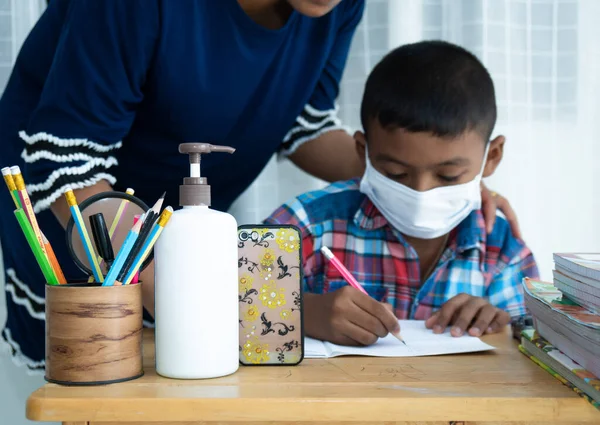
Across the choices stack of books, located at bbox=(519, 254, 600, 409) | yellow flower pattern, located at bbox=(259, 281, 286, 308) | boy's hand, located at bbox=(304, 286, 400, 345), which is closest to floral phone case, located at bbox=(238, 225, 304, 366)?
yellow flower pattern, located at bbox=(259, 281, 286, 308)

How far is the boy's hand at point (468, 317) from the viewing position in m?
0.89

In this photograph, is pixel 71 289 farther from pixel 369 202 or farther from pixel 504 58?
pixel 504 58

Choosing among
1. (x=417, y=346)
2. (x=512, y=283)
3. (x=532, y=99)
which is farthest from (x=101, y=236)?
(x=532, y=99)

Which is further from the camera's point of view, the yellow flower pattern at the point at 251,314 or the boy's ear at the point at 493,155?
the boy's ear at the point at 493,155

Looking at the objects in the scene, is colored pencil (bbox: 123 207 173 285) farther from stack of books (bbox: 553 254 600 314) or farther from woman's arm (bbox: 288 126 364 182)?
woman's arm (bbox: 288 126 364 182)

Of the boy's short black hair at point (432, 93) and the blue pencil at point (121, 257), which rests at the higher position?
the boy's short black hair at point (432, 93)

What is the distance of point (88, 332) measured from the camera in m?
0.60

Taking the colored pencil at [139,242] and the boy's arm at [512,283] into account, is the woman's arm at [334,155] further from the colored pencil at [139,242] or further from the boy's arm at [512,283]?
the colored pencil at [139,242]

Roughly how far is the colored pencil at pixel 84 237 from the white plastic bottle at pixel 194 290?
56 millimetres

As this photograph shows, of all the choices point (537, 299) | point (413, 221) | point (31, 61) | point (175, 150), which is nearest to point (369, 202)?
point (413, 221)

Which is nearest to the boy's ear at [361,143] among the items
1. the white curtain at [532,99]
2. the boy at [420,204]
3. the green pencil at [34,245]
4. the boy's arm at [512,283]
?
the boy at [420,204]

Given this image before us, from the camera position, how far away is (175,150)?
1.13 meters

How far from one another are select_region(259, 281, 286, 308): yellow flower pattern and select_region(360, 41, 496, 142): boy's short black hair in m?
0.45

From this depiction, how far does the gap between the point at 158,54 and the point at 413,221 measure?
463 millimetres
